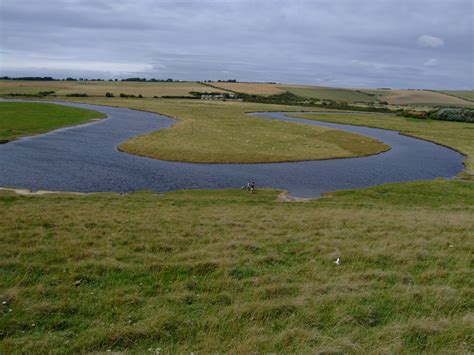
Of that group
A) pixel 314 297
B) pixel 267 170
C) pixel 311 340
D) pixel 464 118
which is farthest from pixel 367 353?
pixel 464 118

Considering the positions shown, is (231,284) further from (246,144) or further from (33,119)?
(33,119)

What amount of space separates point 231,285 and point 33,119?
10165 cm

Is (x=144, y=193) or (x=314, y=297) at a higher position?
(x=314, y=297)

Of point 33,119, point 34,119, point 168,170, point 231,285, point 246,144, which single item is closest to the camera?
point 231,285

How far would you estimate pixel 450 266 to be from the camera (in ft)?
48.4

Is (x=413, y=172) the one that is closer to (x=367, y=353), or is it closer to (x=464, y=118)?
(x=367, y=353)

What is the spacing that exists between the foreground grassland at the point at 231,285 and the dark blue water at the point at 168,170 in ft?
75.1

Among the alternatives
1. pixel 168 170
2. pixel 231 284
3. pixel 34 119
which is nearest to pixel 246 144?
pixel 168 170

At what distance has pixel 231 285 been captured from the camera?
12.4 m

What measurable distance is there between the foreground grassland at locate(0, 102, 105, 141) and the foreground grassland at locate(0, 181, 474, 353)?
213 feet

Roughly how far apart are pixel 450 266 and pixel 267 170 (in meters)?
42.1

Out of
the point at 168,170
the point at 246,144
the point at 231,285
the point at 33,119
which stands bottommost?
the point at 168,170

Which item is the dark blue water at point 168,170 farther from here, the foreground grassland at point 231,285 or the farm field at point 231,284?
the foreground grassland at point 231,285

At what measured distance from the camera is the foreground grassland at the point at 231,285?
29.6 feet
